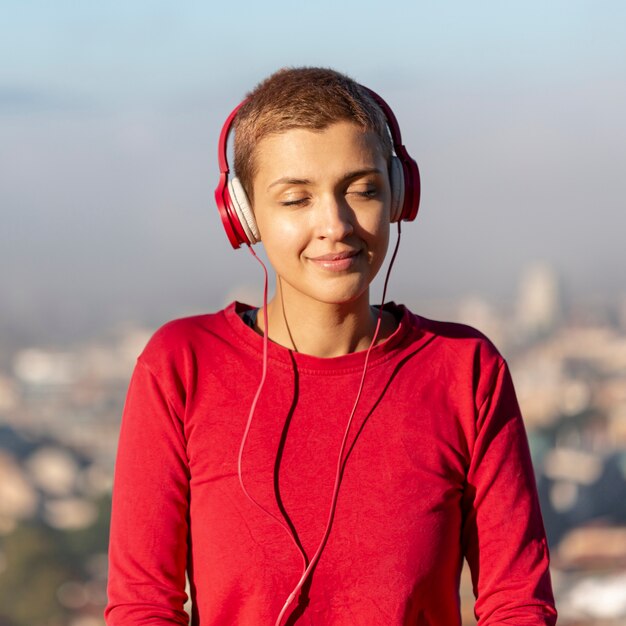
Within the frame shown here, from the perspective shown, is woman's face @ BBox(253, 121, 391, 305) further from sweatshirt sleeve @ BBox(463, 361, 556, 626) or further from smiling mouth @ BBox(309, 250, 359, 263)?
sweatshirt sleeve @ BBox(463, 361, 556, 626)

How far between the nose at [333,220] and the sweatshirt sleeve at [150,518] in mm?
295

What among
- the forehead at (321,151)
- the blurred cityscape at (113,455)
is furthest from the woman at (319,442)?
the blurred cityscape at (113,455)

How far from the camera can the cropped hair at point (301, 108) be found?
4.68 feet

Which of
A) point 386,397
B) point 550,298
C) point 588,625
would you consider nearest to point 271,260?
point 386,397

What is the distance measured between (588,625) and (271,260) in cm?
2235

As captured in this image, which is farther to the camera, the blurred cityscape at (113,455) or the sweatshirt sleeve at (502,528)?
the blurred cityscape at (113,455)

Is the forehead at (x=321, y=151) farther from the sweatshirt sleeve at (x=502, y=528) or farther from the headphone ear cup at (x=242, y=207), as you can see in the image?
the sweatshirt sleeve at (x=502, y=528)

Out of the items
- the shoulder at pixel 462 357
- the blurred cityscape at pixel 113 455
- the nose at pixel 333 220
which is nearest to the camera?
the nose at pixel 333 220

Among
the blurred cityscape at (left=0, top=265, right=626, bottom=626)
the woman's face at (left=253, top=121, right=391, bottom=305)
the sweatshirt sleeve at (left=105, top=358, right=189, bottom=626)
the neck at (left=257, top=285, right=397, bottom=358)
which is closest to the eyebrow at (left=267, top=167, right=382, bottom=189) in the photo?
the woman's face at (left=253, top=121, right=391, bottom=305)

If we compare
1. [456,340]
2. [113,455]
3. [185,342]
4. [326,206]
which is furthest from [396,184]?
[113,455]

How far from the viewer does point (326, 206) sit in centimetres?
142

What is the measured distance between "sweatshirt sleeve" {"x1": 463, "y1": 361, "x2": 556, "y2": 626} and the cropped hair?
1.28 ft

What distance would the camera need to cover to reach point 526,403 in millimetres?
28562

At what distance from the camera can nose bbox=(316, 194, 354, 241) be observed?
141cm
